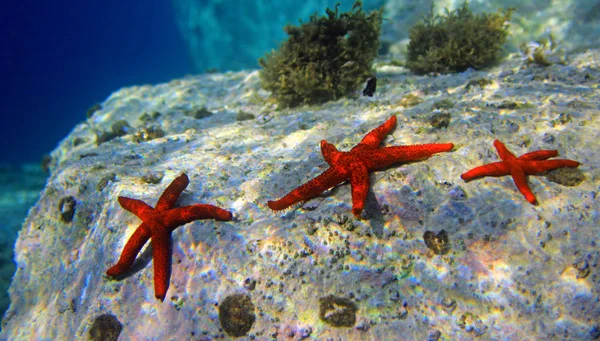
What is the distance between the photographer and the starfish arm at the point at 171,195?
11.6 feet

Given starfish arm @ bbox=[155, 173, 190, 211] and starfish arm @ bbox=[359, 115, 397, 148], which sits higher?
starfish arm @ bbox=[155, 173, 190, 211]

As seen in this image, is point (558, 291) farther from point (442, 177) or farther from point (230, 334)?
point (230, 334)

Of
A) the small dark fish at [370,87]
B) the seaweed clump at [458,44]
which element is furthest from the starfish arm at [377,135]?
the seaweed clump at [458,44]

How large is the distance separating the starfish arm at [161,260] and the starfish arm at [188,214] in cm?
11

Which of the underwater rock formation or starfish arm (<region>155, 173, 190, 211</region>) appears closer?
starfish arm (<region>155, 173, 190, 211</region>)

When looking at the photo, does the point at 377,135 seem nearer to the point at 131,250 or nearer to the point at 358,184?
the point at 358,184

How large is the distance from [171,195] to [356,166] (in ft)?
7.80

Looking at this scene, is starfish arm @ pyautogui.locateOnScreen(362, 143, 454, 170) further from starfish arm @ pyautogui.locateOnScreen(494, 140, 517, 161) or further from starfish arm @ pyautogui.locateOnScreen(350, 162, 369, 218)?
starfish arm @ pyautogui.locateOnScreen(494, 140, 517, 161)

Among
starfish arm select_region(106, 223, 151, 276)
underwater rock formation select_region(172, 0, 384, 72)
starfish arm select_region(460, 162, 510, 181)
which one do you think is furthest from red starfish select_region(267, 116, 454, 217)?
underwater rock formation select_region(172, 0, 384, 72)

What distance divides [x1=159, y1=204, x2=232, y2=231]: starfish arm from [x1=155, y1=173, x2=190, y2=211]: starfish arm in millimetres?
152

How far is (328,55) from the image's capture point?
657cm

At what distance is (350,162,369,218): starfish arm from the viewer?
9.57ft

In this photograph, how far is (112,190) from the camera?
15.0 feet

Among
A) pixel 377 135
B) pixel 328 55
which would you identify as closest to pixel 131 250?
pixel 377 135
